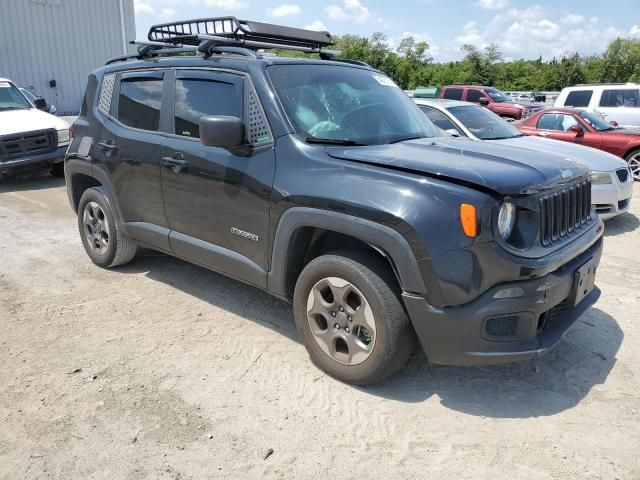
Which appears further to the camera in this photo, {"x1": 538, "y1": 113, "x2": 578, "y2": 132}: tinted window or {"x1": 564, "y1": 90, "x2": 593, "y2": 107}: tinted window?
{"x1": 564, "y1": 90, "x2": 593, "y2": 107}: tinted window

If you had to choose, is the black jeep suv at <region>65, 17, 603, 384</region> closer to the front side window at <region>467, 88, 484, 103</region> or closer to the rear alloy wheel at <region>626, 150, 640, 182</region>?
the rear alloy wheel at <region>626, 150, 640, 182</region>

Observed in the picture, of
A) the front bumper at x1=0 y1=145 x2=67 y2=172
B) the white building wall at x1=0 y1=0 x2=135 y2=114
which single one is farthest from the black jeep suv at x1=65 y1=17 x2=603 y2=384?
the white building wall at x1=0 y1=0 x2=135 y2=114

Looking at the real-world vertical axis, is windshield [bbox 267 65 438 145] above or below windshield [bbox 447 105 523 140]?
above

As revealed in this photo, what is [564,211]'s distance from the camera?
129 inches

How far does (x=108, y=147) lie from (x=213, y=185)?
149cm

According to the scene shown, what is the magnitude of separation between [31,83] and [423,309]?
71.5 ft

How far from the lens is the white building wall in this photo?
65.0 ft

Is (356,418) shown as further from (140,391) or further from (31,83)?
(31,83)

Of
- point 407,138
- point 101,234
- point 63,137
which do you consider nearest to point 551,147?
point 407,138

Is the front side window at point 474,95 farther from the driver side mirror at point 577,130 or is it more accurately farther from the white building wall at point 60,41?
the white building wall at point 60,41

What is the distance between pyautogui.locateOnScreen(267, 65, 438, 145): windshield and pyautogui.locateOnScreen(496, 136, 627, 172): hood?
10.9ft

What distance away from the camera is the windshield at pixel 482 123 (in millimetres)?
7941

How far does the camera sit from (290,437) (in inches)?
113

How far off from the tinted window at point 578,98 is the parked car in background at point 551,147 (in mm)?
6417
